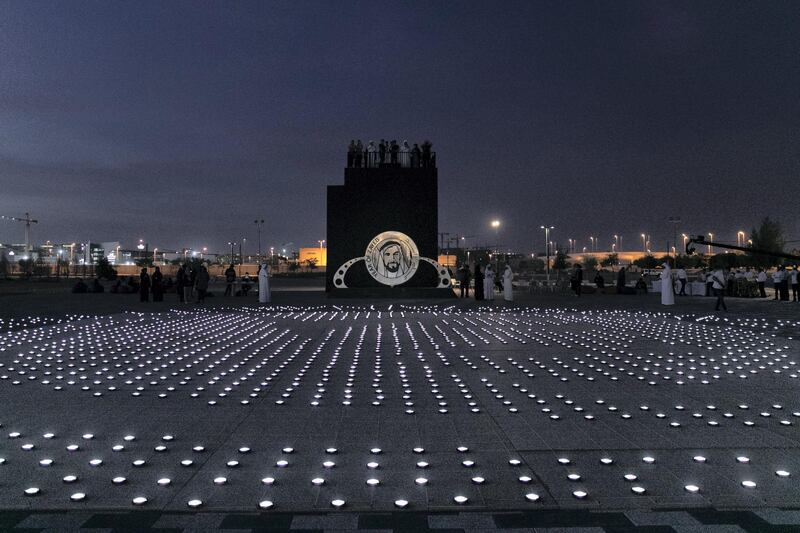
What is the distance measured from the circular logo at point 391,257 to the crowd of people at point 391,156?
3.93 m

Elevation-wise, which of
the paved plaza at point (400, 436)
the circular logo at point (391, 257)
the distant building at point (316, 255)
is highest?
the distant building at point (316, 255)

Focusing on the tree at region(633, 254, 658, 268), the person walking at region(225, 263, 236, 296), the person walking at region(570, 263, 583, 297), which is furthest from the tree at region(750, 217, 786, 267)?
the person walking at region(225, 263, 236, 296)

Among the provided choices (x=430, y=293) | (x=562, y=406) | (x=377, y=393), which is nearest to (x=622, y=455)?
(x=562, y=406)

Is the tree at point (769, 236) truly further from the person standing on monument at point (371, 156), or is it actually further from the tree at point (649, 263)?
the person standing on monument at point (371, 156)

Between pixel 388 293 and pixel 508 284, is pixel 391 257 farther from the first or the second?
pixel 508 284

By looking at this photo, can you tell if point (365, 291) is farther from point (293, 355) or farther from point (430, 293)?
point (293, 355)

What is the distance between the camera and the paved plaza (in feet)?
11.6

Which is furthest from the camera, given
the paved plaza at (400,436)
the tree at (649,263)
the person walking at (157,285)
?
the tree at (649,263)

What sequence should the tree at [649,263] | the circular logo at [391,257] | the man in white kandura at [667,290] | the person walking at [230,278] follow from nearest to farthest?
the man in white kandura at [667,290] → the circular logo at [391,257] → the person walking at [230,278] → the tree at [649,263]

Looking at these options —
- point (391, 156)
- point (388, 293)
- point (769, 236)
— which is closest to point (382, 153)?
point (391, 156)

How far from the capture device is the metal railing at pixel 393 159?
28.9 metres

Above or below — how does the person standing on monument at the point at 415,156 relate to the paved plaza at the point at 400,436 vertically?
above

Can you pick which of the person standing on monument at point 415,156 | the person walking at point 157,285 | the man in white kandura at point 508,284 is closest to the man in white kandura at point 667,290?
the man in white kandura at point 508,284

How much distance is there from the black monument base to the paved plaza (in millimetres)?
15937
